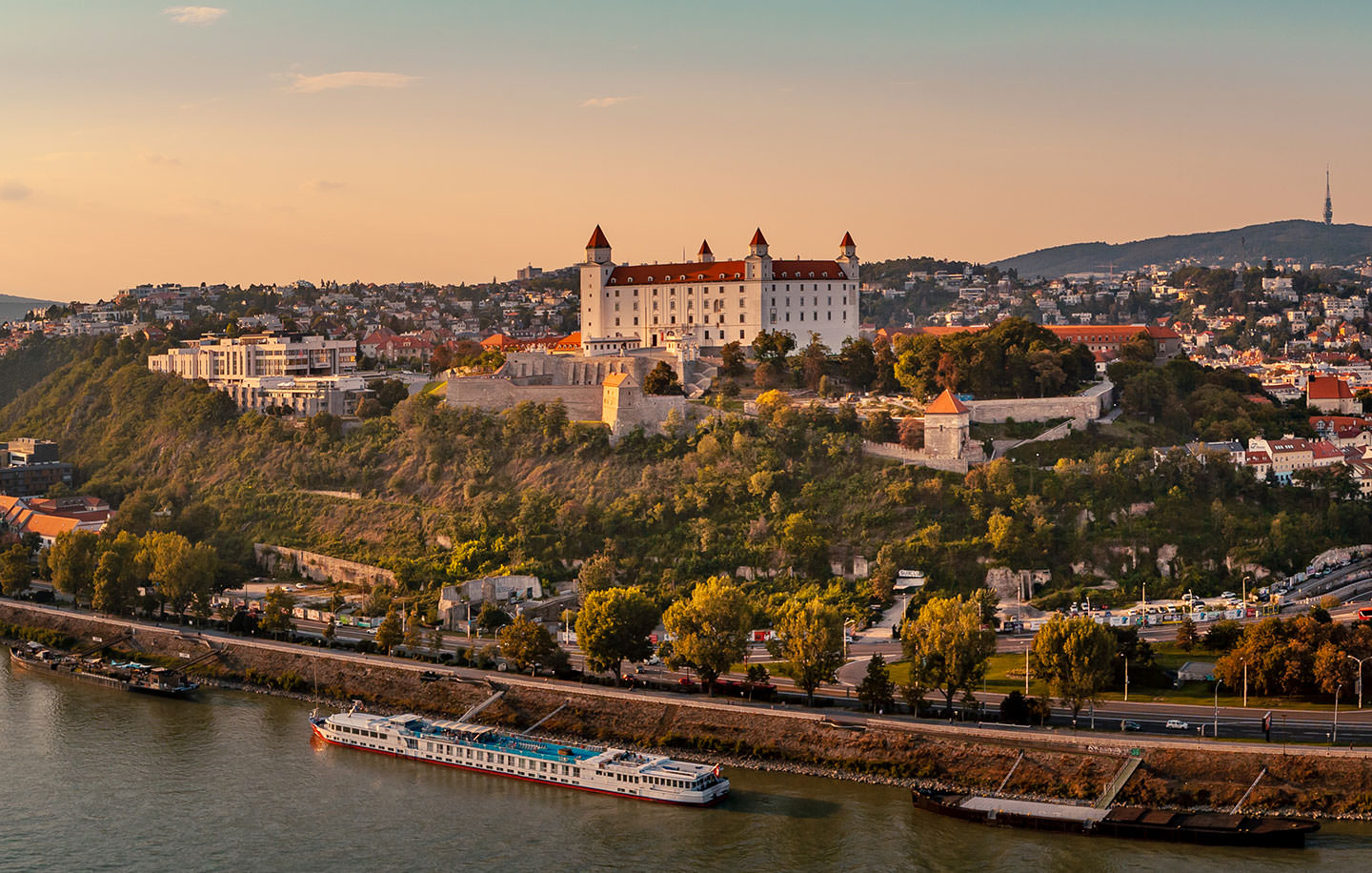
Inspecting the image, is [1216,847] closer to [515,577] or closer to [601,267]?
[515,577]

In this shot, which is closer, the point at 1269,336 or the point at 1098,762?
the point at 1098,762

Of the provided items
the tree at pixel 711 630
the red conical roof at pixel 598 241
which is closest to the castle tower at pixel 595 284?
the red conical roof at pixel 598 241

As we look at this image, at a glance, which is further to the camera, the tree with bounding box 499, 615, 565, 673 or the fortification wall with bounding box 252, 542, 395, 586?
the fortification wall with bounding box 252, 542, 395, 586

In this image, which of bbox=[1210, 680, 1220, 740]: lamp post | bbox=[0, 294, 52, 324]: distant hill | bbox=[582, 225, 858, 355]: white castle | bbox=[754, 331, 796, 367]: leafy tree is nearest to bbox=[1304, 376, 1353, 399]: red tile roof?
bbox=[582, 225, 858, 355]: white castle

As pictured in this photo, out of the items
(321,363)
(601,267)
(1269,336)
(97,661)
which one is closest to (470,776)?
(97,661)

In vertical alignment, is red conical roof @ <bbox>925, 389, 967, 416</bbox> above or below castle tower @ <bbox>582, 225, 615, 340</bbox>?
below

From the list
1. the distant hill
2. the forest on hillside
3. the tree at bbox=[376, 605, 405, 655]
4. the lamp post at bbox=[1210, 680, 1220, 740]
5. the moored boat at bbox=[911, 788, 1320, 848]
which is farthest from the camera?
the distant hill

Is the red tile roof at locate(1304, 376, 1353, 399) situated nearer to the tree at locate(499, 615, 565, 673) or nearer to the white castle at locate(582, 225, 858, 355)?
the white castle at locate(582, 225, 858, 355)

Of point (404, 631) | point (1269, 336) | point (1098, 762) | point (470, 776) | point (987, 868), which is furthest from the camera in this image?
point (1269, 336)
